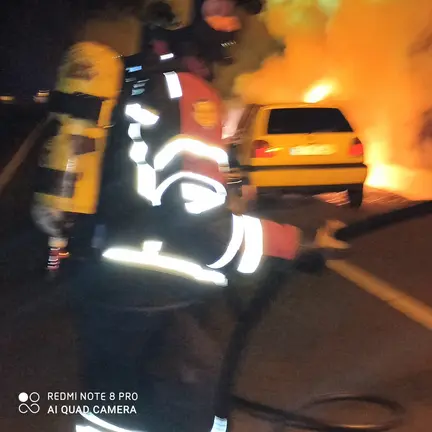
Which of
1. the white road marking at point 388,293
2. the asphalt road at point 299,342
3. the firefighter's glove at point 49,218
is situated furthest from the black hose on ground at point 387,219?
the white road marking at point 388,293

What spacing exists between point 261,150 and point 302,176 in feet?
2.25

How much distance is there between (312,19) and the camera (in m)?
23.5

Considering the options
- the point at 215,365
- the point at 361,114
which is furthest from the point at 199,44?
the point at 361,114

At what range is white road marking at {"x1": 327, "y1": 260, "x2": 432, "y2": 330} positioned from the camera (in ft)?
20.7

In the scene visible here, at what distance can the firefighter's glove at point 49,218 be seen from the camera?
9.81 feet

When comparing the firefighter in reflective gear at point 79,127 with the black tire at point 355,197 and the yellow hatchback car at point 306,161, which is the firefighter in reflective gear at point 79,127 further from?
the black tire at point 355,197

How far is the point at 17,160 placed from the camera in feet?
60.2

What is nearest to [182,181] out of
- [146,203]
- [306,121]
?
[146,203]

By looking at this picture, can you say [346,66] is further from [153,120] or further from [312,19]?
[153,120]

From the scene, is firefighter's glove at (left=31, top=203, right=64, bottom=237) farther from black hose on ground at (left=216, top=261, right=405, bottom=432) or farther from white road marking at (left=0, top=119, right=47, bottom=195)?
white road marking at (left=0, top=119, right=47, bottom=195)

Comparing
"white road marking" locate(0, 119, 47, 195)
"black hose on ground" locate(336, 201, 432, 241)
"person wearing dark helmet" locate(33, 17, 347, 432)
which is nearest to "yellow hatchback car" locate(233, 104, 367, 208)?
"white road marking" locate(0, 119, 47, 195)

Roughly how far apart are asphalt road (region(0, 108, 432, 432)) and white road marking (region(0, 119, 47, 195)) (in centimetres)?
671

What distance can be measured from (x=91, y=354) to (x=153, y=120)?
3.67 ft

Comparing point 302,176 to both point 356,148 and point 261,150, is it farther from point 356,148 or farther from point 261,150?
point 356,148
